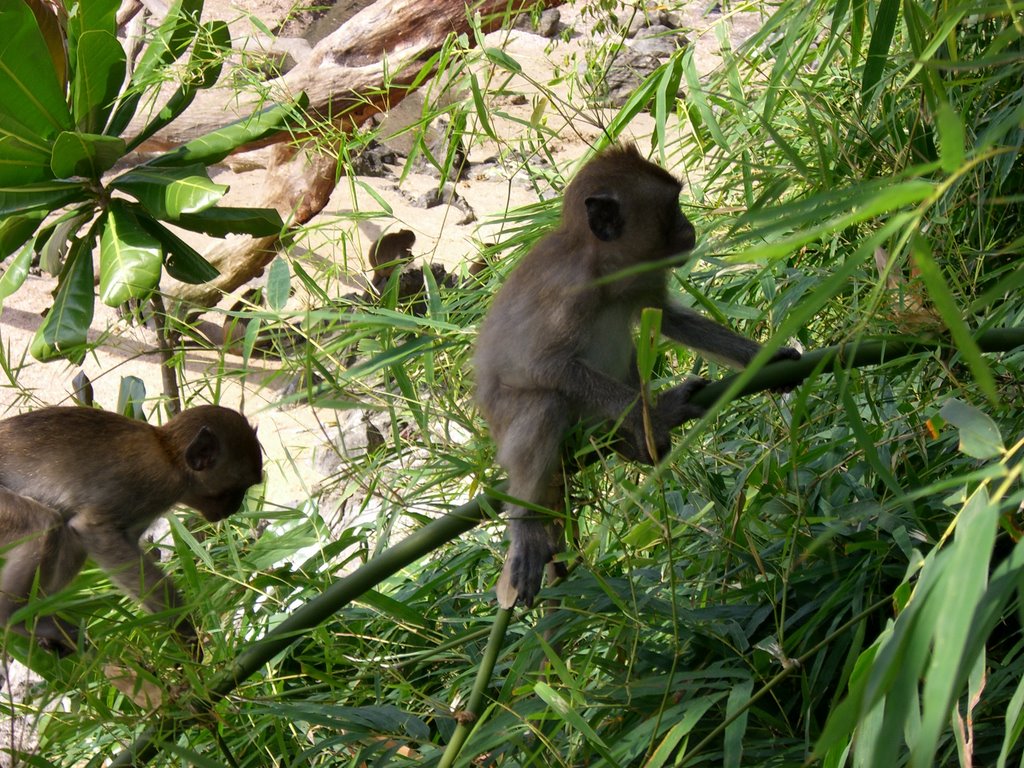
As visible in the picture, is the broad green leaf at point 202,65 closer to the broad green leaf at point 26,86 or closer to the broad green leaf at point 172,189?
the broad green leaf at point 172,189

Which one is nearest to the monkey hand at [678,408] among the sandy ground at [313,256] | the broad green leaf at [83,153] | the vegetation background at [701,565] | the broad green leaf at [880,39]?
the vegetation background at [701,565]

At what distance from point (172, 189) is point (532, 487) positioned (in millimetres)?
2801

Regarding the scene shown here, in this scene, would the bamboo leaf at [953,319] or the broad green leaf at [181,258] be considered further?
the broad green leaf at [181,258]

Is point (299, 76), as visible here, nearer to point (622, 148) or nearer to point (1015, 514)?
point (622, 148)

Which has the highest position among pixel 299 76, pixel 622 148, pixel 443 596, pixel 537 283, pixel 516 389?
pixel 299 76

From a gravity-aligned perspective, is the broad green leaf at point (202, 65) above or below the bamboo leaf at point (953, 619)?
above

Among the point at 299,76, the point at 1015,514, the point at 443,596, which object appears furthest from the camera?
the point at 299,76

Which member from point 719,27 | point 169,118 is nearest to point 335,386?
point 719,27

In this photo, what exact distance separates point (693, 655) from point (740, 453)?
2.90 ft

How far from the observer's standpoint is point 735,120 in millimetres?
4840

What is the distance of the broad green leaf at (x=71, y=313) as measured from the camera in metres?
4.98

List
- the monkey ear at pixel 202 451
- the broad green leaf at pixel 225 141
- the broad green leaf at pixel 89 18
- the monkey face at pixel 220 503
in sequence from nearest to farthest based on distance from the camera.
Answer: the monkey ear at pixel 202 451, the monkey face at pixel 220 503, the broad green leaf at pixel 89 18, the broad green leaf at pixel 225 141

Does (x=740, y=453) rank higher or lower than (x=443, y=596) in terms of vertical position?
higher

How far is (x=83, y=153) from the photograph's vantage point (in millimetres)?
4758
